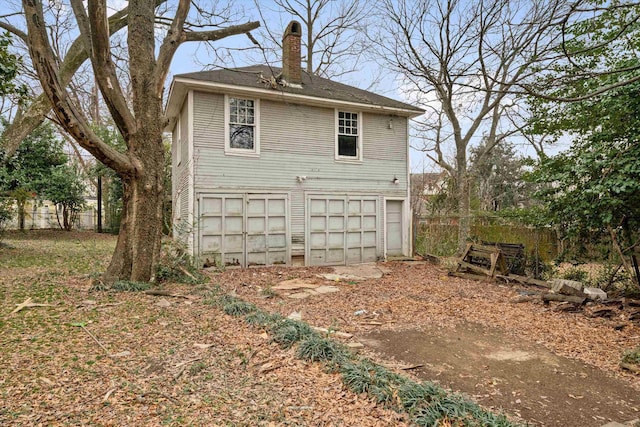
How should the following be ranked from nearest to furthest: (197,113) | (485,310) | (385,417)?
(385,417) → (485,310) → (197,113)

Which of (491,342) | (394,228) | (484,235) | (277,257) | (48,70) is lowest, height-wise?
(491,342)

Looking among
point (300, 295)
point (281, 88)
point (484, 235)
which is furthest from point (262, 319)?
point (484, 235)

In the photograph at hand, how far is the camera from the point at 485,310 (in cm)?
627

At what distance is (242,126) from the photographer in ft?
32.9

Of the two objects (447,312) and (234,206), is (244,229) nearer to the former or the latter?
(234,206)

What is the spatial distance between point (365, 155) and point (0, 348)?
9.62 metres

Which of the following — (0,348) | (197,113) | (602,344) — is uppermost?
(197,113)

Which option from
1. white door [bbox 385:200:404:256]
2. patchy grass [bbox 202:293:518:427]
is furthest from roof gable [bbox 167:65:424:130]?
patchy grass [bbox 202:293:518:427]

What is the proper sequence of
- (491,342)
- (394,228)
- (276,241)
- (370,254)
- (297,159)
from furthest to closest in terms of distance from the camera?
(394,228)
(370,254)
(297,159)
(276,241)
(491,342)

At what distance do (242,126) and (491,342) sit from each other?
7966 millimetres

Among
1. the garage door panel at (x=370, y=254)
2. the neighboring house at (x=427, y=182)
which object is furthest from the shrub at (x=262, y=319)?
the neighboring house at (x=427, y=182)

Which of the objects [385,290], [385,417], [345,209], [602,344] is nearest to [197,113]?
[345,209]

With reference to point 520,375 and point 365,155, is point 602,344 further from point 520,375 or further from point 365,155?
point 365,155

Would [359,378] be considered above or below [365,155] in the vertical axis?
below
